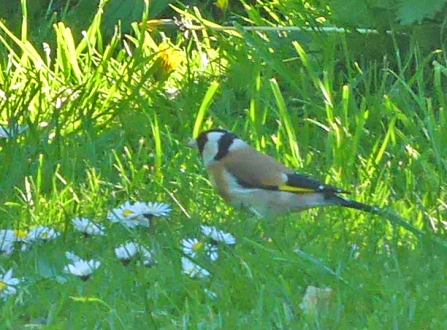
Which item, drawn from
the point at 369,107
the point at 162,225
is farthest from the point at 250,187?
the point at 369,107

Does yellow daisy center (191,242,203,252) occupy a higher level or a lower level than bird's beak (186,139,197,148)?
higher

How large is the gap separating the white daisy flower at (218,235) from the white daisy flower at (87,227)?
0.33 meters

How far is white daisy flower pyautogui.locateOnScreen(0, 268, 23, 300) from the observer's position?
3.14 meters

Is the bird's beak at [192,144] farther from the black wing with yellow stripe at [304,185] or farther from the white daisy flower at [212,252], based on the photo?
the white daisy flower at [212,252]

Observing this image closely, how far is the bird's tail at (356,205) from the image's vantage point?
366cm

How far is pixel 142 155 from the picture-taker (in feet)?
14.8

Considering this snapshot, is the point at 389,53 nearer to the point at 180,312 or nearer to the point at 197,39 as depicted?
the point at 197,39

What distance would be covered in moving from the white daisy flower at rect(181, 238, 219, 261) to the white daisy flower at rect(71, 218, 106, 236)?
0.29 metres

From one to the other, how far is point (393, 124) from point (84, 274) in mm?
1559

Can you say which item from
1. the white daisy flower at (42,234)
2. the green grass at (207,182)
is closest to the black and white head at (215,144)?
the green grass at (207,182)

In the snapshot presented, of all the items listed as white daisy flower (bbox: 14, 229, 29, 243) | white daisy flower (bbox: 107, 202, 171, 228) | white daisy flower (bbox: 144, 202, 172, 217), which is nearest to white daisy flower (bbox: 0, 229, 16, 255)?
white daisy flower (bbox: 14, 229, 29, 243)

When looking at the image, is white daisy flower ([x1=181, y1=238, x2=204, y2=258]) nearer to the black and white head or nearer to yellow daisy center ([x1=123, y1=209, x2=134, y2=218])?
yellow daisy center ([x1=123, y1=209, x2=134, y2=218])

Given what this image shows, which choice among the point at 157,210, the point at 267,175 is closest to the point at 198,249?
the point at 157,210

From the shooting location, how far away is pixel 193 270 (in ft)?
10.7
